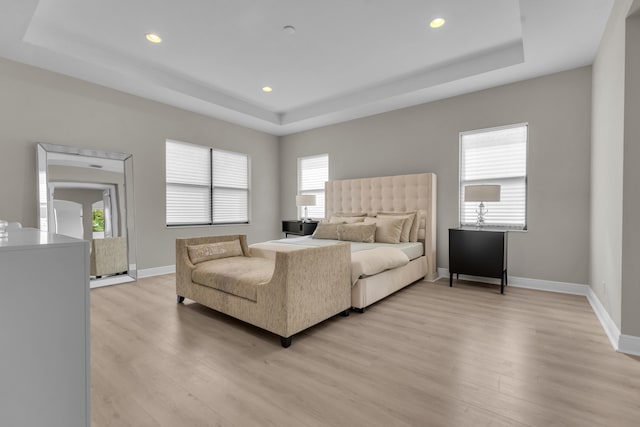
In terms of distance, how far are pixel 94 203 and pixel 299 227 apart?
3.17m

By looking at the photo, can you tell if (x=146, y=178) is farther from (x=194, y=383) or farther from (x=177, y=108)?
(x=194, y=383)

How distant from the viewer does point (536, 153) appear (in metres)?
3.88

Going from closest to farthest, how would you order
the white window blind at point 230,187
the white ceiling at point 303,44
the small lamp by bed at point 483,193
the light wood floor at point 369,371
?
the light wood floor at point 369,371
the white ceiling at point 303,44
the small lamp by bed at point 483,193
the white window blind at point 230,187

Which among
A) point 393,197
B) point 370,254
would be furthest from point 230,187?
point 370,254

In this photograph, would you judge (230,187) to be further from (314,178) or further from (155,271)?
(155,271)

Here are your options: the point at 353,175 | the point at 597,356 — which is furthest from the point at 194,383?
the point at 353,175

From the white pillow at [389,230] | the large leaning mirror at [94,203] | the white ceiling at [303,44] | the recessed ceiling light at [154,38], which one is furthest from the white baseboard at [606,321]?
the large leaning mirror at [94,203]

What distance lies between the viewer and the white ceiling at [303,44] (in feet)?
9.11

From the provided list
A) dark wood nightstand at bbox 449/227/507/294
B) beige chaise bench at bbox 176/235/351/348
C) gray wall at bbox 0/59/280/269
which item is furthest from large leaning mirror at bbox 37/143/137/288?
dark wood nightstand at bbox 449/227/507/294

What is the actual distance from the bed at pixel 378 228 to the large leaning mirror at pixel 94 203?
6.65ft

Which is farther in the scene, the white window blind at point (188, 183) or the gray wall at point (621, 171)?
the white window blind at point (188, 183)

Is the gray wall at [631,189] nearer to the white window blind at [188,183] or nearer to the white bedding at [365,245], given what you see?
the white bedding at [365,245]

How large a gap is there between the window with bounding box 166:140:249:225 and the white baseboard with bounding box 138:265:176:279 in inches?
28.2

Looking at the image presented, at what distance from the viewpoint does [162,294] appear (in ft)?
12.2
